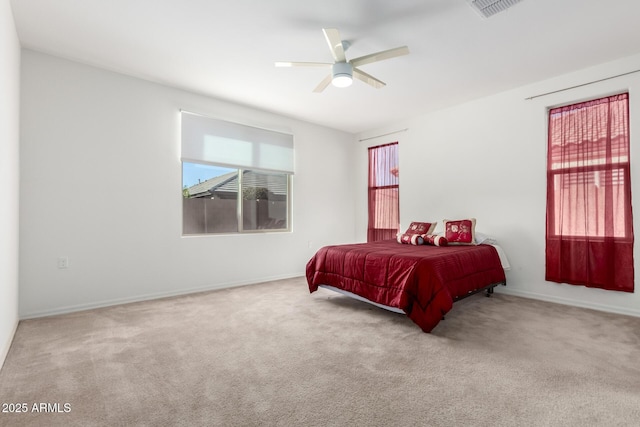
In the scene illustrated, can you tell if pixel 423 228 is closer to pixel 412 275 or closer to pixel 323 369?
pixel 412 275

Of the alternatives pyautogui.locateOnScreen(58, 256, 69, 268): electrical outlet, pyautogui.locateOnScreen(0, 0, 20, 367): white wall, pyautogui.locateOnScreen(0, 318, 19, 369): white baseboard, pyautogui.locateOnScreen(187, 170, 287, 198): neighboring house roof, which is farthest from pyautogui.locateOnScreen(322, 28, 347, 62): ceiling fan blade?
pyautogui.locateOnScreen(58, 256, 69, 268): electrical outlet

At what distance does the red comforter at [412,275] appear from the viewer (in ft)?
8.70

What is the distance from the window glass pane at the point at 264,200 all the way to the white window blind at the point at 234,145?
175 millimetres

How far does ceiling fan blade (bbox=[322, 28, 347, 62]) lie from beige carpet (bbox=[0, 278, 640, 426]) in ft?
7.80

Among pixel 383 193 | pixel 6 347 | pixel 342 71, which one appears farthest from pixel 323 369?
pixel 383 193

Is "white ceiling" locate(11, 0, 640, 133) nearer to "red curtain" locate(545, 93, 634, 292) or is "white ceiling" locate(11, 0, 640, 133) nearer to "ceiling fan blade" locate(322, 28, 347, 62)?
"ceiling fan blade" locate(322, 28, 347, 62)

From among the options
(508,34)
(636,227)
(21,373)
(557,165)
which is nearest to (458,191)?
(557,165)

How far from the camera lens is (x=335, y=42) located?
2.50 m

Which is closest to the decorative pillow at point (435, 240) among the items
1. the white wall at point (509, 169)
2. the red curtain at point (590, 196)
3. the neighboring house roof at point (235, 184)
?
the white wall at point (509, 169)

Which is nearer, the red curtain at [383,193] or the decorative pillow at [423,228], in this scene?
the decorative pillow at [423,228]

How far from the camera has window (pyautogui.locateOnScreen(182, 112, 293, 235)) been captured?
13.7 ft

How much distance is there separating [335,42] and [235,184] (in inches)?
108

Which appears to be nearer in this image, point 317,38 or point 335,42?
point 335,42

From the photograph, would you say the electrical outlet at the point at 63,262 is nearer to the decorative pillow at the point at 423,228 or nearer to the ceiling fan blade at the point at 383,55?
the ceiling fan blade at the point at 383,55
